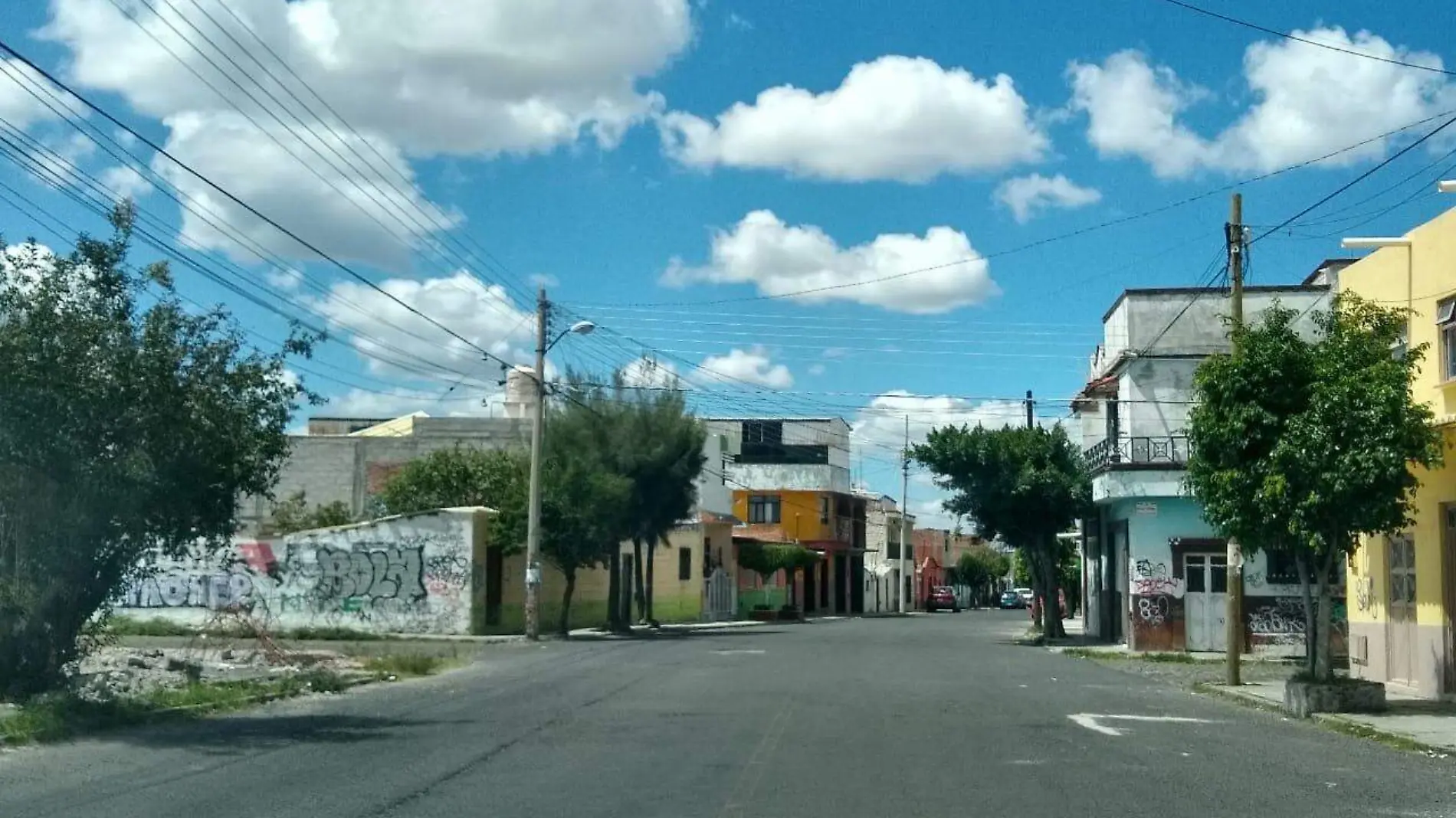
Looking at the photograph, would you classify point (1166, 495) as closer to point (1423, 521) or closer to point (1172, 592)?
point (1172, 592)

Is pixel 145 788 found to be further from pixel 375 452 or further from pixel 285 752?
pixel 375 452

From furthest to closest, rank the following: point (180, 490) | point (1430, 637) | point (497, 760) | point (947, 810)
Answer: point (1430, 637) < point (180, 490) < point (497, 760) < point (947, 810)

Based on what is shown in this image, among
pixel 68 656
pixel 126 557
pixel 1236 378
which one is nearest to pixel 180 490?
pixel 126 557

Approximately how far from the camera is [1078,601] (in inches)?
2982

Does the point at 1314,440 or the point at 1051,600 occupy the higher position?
the point at 1314,440

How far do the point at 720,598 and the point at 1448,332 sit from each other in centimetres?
4657

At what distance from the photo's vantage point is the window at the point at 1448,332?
19.6 meters

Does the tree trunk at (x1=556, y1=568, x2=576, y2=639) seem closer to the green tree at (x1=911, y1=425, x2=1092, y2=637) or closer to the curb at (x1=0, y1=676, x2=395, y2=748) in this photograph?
the green tree at (x1=911, y1=425, x2=1092, y2=637)

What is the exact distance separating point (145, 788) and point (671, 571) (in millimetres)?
46504

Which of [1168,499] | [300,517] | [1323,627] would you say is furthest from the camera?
[300,517]

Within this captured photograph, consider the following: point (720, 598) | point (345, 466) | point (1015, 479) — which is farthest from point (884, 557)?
point (1015, 479)

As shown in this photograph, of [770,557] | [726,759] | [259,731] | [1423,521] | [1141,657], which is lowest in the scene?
[1141,657]

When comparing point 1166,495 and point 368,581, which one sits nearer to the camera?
point 1166,495

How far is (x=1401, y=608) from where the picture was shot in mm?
22156
